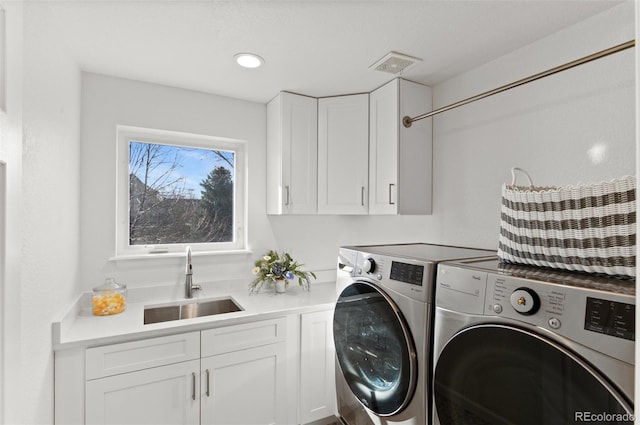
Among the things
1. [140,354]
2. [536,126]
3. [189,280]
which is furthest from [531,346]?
[189,280]

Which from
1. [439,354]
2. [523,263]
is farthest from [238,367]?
[523,263]

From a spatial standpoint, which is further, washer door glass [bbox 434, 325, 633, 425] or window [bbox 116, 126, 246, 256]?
window [bbox 116, 126, 246, 256]

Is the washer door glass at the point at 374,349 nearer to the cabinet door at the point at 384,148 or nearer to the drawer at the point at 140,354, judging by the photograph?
the cabinet door at the point at 384,148

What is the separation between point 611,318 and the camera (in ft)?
2.47

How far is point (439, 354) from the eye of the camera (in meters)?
1.17

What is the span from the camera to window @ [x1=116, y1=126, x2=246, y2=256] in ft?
7.05

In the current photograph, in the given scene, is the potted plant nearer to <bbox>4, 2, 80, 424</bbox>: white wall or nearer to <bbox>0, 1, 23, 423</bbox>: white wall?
<bbox>4, 2, 80, 424</bbox>: white wall

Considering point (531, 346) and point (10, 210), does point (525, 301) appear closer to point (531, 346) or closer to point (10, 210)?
point (531, 346)

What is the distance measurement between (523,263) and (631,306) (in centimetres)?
44

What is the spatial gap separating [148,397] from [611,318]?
6.02 ft

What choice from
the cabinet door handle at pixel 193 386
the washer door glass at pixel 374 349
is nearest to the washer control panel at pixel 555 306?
the washer door glass at pixel 374 349

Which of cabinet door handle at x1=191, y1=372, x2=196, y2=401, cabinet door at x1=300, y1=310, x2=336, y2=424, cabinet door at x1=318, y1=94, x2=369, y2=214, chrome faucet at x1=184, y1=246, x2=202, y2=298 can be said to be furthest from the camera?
cabinet door at x1=318, y1=94, x2=369, y2=214

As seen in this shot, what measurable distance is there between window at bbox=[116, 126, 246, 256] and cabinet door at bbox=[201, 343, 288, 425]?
0.86 m

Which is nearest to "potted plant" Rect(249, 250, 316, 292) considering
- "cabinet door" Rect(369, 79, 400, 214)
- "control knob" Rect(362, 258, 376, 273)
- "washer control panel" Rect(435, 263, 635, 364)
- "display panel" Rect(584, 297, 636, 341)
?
"cabinet door" Rect(369, 79, 400, 214)
